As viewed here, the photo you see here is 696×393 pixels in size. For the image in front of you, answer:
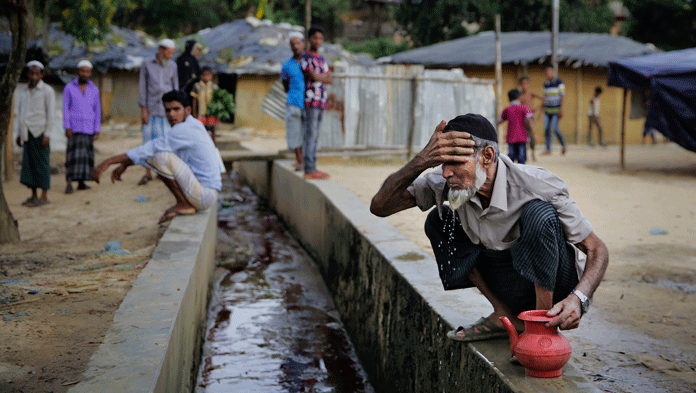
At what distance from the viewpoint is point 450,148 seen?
2324 mm

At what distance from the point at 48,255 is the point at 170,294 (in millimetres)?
1853

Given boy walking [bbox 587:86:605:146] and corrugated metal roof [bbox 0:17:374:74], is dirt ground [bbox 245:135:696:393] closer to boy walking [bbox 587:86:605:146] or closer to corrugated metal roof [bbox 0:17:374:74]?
boy walking [bbox 587:86:605:146]

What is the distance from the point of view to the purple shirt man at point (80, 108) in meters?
7.61

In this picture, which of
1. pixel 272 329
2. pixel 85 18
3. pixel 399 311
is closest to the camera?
pixel 399 311

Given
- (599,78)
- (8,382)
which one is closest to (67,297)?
(8,382)

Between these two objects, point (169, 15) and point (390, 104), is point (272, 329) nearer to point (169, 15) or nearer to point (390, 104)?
point (390, 104)

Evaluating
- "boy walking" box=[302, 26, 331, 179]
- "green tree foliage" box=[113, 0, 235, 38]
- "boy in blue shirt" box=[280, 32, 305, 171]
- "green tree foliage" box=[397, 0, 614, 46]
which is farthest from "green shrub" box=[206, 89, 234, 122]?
"green tree foliage" box=[113, 0, 235, 38]

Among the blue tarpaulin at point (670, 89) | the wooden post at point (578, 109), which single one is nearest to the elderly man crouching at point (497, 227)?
the blue tarpaulin at point (670, 89)

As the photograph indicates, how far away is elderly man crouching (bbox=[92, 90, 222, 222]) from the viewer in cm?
515

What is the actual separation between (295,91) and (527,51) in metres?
11.3

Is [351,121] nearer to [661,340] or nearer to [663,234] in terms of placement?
[663,234]

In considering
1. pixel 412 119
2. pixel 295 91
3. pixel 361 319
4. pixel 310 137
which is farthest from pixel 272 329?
pixel 412 119

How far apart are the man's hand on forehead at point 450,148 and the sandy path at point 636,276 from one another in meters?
1.18

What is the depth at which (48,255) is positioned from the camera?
14.8ft
